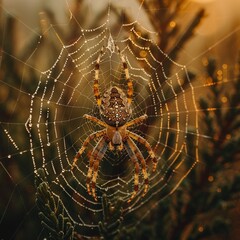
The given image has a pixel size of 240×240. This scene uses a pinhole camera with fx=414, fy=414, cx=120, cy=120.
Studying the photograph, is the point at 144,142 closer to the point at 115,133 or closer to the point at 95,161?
the point at 115,133

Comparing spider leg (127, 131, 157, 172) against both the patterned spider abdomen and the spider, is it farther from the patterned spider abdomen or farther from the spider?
the patterned spider abdomen

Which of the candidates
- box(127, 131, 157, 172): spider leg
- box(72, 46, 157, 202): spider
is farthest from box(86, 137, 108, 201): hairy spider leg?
box(127, 131, 157, 172): spider leg

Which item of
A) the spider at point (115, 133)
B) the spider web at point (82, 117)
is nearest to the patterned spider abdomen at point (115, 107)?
the spider at point (115, 133)

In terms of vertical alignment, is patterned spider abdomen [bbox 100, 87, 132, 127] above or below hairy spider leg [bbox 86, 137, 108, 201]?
above

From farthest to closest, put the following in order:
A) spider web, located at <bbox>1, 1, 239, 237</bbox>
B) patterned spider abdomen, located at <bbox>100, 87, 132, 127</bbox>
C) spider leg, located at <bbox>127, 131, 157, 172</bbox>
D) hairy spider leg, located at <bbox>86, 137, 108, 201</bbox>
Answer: spider leg, located at <bbox>127, 131, 157, 172</bbox>
patterned spider abdomen, located at <bbox>100, 87, 132, 127</bbox>
hairy spider leg, located at <bbox>86, 137, 108, 201</bbox>
spider web, located at <bbox>1, 1, 239, 237</bbox>

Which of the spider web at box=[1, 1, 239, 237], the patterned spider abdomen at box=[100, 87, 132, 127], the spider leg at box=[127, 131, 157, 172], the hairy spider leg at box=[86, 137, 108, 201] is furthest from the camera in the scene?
the spider leg at box=[127, 131, 157, 172]

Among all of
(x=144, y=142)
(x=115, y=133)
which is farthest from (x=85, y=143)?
(x=144, y=142)

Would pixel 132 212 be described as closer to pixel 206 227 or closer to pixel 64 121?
pixel 206 227

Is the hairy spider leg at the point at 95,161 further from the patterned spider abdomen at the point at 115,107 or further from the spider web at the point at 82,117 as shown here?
the patterned spider abdomen at the point at 115,107

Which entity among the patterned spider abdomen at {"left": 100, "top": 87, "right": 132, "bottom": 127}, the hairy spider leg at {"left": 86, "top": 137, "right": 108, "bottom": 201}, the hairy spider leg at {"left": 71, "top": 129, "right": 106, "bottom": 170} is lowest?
the hairy spider leg at {"left": 86, "top": 137, "right": 108, "bottom": 201}
